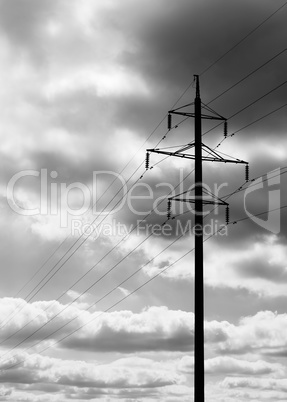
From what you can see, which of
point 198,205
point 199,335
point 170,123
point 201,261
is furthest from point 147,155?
point 199,335

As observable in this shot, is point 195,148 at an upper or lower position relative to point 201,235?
upper

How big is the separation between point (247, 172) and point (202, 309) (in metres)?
9.21

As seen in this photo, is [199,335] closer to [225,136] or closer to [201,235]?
[201,235]

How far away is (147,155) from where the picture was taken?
113 ft

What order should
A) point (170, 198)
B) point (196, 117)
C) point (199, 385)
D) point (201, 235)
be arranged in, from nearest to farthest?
point (199, 385) → point (201, 235) → point (170, 198) → point (196, 117)

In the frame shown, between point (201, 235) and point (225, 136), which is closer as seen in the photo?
point (201, 235)

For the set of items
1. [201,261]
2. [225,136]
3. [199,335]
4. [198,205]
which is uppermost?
[225,136]

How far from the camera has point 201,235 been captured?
3019 centimetres

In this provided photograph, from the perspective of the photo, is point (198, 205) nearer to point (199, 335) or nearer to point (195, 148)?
point (195, 148)

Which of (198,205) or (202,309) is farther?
(198,205)

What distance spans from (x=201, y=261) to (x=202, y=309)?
82.3 inches

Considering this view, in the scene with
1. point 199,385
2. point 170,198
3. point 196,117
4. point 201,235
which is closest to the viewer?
point 199,385

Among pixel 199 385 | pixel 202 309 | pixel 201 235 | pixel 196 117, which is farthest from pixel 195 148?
pixel 199 385

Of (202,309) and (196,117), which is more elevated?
(196,117)
